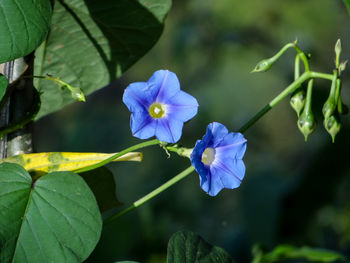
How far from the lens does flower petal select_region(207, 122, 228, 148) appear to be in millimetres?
652

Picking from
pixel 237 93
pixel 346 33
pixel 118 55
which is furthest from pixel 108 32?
pixel 346 33

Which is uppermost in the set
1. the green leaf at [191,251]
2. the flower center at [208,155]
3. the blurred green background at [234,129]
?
the flower center at [208,155]

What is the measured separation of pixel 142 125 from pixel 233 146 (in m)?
0.12

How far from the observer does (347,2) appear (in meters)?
0.71

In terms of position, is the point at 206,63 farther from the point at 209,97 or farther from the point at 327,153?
the point at 327,153

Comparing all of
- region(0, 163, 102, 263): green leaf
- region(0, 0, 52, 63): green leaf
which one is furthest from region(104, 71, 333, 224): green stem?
region(0, 0, 52, 63): green leaf

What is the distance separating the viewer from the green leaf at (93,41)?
0.86 metres

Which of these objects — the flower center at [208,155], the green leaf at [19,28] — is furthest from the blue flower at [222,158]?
the green leaf at [19,28]

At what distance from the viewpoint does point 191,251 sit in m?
0.68

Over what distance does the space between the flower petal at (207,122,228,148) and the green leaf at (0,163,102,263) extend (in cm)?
17

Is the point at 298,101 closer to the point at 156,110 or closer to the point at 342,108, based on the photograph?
the point at 342,108

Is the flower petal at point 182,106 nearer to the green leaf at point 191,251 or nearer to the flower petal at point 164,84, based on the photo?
the flower petal at point 164,84

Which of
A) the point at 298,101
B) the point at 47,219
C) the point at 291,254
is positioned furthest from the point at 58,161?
the point at 291,254

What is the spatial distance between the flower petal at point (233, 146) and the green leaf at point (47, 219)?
0.18 meters
